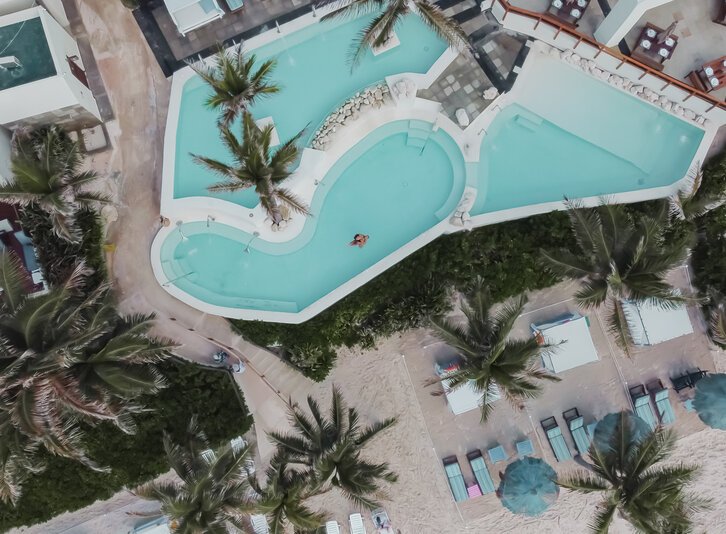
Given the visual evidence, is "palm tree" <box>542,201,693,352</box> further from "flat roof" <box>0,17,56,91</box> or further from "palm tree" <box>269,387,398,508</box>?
"flat roof" <box>0,17,56,91</box>

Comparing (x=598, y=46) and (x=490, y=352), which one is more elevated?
(x=598, y=46)

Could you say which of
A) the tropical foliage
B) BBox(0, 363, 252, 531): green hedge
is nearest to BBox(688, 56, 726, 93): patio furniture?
BBox(0, 363, 252, 531): green hedge

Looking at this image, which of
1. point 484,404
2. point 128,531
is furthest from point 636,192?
point 128,531

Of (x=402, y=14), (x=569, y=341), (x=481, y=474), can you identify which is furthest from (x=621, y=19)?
(x=481, y=474)

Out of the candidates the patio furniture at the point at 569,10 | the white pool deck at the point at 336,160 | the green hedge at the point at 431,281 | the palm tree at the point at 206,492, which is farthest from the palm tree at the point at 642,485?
the patio furniture at the point at 569,10

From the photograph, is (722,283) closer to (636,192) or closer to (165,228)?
(636,192)

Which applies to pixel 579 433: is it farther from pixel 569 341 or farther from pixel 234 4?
pixel 234 4

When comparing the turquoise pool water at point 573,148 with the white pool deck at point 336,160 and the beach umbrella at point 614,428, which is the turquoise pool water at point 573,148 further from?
the beach umbrella at point 614,428
